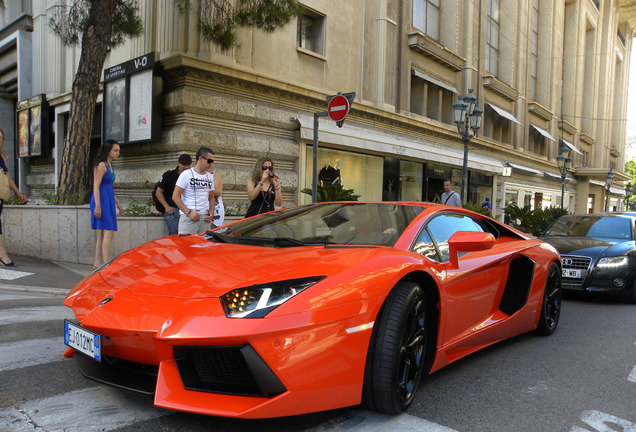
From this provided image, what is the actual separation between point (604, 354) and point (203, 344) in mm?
3622

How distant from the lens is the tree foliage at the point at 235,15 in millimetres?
8969

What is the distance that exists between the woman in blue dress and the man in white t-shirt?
1.07 m

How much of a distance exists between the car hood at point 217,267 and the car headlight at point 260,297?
0.14 feet

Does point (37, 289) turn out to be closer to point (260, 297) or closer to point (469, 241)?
point (260, 297)

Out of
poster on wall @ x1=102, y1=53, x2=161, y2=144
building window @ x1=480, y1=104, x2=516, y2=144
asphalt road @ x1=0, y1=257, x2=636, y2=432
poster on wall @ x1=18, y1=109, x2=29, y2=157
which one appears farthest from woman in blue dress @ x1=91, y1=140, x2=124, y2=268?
building window @ x1=480, y1=104, x2=516, y2=144

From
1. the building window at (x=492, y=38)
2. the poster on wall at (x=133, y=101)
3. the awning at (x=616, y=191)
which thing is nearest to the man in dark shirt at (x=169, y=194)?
the poster on wall at (x=133, y=101)

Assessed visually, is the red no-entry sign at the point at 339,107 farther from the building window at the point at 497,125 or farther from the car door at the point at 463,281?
the building window at the point at 497,125

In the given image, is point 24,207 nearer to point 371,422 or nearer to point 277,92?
point 277,92

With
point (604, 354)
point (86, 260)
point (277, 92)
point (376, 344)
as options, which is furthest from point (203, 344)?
point (277, 92)

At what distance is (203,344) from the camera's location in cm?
202

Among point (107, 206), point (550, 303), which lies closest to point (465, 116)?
point (550, 303)

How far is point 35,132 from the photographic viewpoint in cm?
1491

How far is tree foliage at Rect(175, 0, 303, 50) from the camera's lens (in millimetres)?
8969

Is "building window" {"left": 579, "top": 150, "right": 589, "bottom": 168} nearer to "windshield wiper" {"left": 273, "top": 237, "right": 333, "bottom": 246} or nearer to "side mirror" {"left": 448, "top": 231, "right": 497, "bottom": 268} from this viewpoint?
"side mirror" {"left": 448, "top": 231, "right": 497, "bottom": 268}
